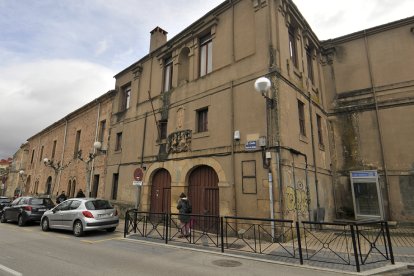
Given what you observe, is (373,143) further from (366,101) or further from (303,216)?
(303,216)

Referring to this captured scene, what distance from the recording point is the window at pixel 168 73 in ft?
50.2

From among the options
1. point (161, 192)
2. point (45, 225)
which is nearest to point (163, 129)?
point (161, 192)

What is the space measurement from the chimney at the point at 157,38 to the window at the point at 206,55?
4468 millimetres

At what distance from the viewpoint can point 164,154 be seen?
13820mm

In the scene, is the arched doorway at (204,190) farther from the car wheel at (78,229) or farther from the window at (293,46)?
the window at (293,46)

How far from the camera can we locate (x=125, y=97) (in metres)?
19.2

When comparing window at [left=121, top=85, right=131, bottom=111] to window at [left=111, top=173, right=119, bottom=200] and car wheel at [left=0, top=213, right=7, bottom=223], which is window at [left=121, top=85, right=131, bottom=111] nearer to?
window at [left=111, top=173, right=119, bottom=200]

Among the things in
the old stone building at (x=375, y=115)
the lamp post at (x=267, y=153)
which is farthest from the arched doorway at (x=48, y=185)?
the old stone building at (x=375, y=115)

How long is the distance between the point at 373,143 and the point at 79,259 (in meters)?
13.5

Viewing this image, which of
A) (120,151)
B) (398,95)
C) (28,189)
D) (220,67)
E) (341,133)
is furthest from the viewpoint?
(28,189)

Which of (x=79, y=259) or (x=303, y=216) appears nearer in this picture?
(x=79, y=259)

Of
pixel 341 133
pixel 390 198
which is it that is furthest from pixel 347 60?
pixel 390 198

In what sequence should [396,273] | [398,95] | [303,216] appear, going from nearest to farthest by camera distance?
[396,273] < [303,216] < [398,95]

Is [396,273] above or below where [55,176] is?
below
